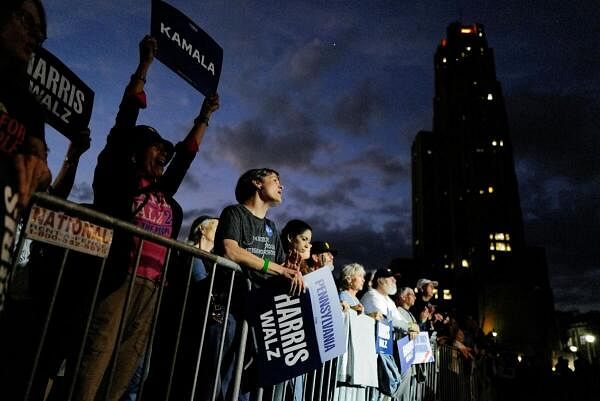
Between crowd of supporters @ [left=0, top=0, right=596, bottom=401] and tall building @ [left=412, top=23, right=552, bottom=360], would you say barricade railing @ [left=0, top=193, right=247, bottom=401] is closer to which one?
crowd of supporters @ [left=0, top=0, right=596, bottom=401]

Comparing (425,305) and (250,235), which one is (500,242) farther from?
(250,235)


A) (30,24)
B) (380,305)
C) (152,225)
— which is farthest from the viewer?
(380,305)

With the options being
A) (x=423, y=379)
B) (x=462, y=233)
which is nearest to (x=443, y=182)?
(x=462, y=233)

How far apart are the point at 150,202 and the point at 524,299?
7038cm

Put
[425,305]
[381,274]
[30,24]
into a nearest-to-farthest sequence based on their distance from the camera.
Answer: [30,24], [381,274], [425,305]

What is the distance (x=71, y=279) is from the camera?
2.46 meters

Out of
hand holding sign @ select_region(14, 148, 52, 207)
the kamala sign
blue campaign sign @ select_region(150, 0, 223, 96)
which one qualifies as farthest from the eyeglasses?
the kamala sign

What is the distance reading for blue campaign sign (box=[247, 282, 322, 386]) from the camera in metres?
2.89

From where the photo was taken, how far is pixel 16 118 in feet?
5.50

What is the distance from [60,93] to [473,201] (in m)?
100

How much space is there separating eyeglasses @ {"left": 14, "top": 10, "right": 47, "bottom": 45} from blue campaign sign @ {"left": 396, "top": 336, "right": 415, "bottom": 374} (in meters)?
4.84

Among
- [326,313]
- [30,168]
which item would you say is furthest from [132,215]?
[326,313]

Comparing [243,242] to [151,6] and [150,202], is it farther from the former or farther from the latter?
[151,6]

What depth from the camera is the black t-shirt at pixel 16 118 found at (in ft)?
5.09
